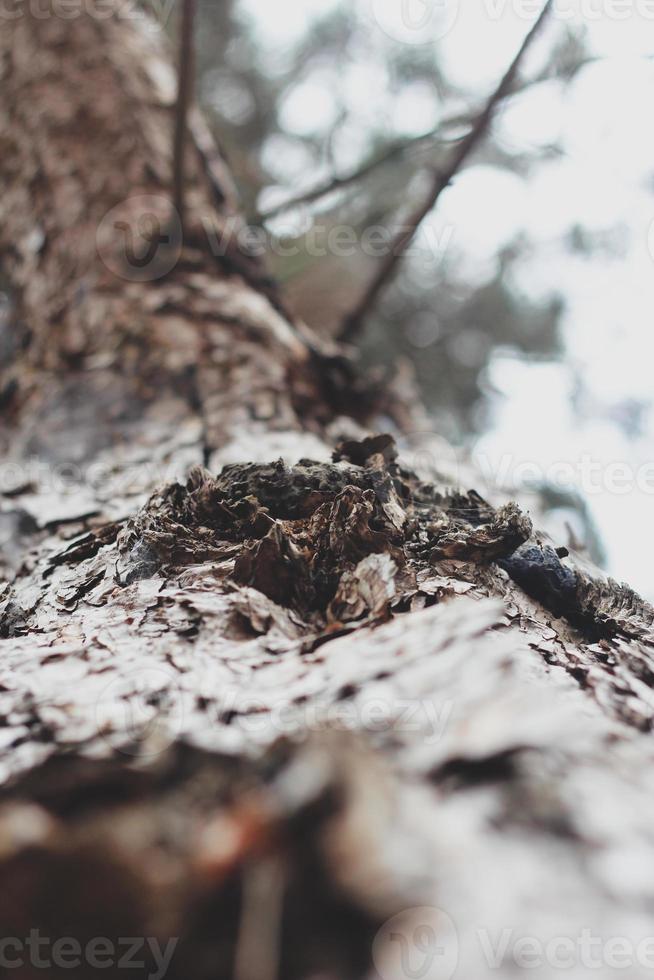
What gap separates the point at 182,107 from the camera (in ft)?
4.39

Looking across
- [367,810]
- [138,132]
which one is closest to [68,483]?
[367,810]

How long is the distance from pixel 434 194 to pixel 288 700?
1.30 m

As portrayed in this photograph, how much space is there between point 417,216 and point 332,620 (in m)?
1.20

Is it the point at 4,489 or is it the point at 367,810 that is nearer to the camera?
the point at 367,810

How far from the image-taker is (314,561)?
0.58m

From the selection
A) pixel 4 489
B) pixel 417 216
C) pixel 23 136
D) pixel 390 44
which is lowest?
pixel 4 489

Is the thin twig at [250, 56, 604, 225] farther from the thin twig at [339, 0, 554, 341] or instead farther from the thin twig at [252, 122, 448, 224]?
the thin twig at [339, 0, 554, 341]

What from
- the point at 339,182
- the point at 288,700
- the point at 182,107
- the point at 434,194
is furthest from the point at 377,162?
the point at 288,700

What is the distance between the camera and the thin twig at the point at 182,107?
1315 millimetres

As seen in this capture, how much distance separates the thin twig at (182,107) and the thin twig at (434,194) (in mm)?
509

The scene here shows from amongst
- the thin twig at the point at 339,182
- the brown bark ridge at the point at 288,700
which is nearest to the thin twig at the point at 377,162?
the thin twig at the point at 339,182

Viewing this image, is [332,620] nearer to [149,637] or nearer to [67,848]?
[149,637]

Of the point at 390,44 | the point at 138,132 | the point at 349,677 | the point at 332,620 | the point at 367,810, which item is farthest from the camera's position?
the point at 390,44

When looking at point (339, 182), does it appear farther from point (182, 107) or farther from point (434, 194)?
point (182, 107)
